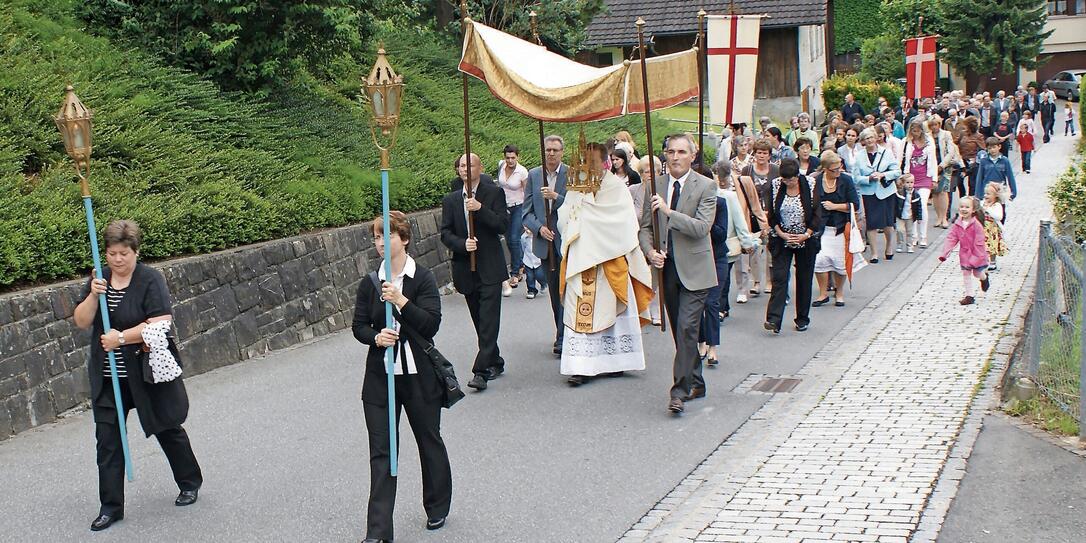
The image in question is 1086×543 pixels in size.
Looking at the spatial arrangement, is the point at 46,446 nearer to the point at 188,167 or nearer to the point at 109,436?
the point at 109,436

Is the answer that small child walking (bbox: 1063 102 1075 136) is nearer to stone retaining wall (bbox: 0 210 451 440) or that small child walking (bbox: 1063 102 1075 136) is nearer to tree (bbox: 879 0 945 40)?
tree (bbox: 879 0 945 40)

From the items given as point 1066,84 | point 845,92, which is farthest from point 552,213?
point 1066,84

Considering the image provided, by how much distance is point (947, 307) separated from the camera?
13.0 meters

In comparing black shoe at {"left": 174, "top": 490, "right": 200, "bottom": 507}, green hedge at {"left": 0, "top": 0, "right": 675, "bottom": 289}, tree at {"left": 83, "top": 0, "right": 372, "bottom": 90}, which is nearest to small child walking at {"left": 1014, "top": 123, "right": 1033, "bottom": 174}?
green hedge at {"left": 0, "top": 0, "right": 675, "bottom": 289}

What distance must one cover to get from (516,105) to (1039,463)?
4800 mm

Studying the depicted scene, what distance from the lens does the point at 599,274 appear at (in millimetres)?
9969

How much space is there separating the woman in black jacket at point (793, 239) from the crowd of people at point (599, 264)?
0.02 meters

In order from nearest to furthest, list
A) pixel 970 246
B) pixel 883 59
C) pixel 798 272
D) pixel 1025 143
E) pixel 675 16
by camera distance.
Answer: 1. pixel 798 272
2. pixel 970 246
3. pixel 1025 143
4. pixel 675 16
5. pixel 883 59

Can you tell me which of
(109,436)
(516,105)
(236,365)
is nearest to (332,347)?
(236,365)

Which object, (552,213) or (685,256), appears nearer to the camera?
(685,256)

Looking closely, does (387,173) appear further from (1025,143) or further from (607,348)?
(1025,143)

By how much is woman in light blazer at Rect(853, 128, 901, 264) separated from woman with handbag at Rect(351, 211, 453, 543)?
1073 centimetres

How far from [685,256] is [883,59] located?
47.3 meters

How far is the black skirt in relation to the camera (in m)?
16.3
